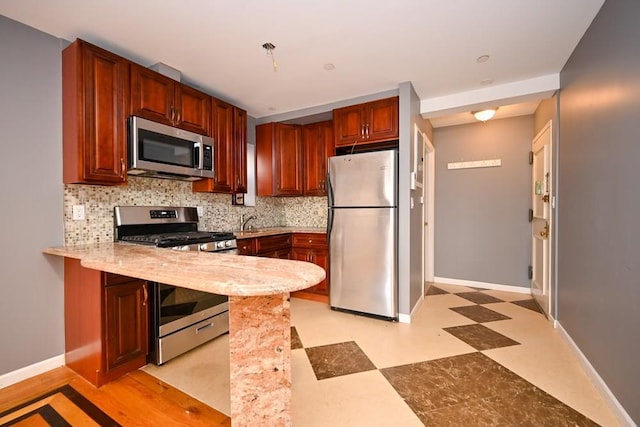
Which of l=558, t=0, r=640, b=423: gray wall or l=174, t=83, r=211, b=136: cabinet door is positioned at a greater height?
l=174, t=83, r=211, b=136: cabinet door

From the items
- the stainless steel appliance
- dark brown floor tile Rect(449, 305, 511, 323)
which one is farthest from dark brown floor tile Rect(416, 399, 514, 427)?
the stainless steel appliance

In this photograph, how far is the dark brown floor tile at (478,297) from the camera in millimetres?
3473

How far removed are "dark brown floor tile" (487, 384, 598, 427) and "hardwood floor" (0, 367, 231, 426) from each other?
159cm

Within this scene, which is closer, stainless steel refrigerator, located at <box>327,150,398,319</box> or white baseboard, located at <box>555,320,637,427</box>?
white baseboard, located at <box>555,320,637,427</box>

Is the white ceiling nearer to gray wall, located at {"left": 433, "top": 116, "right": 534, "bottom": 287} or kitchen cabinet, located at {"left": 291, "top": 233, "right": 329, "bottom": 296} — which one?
gray wall, located at {"left": 433, "top": 116, "right": 534, "bottom": 287}

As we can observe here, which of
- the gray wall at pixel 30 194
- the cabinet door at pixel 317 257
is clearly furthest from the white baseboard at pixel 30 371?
the cabinet door at pixel 317 257

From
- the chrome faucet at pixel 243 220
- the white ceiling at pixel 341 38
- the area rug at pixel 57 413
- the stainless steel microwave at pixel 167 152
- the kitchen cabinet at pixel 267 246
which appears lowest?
the area rug at pixel 57 413

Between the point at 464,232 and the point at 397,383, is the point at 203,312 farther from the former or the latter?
the point at 464,232

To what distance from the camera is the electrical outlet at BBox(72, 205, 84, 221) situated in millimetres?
2084

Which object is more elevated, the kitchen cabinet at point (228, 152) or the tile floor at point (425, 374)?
the kitchen cabinet at point (228, 152)

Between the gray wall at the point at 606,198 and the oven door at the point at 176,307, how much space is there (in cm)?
271

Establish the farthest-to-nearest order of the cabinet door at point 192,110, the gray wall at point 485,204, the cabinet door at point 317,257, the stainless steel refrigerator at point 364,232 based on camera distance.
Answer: the gray wall at point 485,204
the cabinet door at point 317,257
the stainless steel refrigerator at point 364,232
the cabinet door at point 192,110

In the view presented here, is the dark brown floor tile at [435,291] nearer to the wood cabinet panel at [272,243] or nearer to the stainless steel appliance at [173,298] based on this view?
the wood cabinet panel at [272,243]

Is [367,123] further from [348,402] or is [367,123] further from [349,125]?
[348,402]
